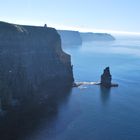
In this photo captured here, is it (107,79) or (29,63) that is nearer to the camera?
(29,63)

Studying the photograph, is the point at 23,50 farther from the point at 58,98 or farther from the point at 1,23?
the point at 58,98

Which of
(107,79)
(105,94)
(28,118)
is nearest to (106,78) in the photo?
(107,79)

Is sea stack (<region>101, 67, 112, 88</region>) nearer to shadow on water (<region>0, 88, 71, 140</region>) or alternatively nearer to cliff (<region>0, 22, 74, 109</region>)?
cliff (<region>0, 22, 74, 109</region>)

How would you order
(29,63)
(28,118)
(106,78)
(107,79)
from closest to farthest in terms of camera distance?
(28,118)
(29,63)
(107,79)
(106,78)

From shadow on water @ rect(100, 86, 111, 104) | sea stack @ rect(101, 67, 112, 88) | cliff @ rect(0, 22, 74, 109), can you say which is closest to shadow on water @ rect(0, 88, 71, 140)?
cliff @ rect(0, 22, 74, 109)

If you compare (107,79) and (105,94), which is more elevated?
(107,79)

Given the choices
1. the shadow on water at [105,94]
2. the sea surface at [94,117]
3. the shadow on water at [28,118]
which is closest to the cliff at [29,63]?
the shadow on water at [28,118]

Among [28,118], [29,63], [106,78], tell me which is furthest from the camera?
[106,78]

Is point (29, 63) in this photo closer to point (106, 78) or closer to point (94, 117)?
point (106, 78)

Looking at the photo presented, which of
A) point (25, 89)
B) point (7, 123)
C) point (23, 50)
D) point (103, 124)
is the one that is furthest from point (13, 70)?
point (103, 124)
